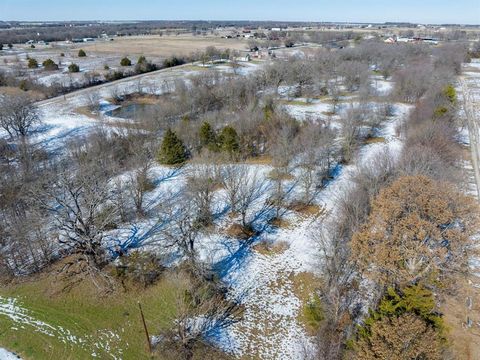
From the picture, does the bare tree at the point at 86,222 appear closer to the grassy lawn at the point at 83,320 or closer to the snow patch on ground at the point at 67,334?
the grassy lawn at the point at 83,320

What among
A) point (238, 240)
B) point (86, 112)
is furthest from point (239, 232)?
point (86, 112)

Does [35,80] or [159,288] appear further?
[35,80]

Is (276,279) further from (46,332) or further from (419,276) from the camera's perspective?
(46,332)

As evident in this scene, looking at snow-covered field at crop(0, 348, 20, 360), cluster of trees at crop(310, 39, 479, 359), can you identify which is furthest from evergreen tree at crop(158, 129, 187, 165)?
snow-covered field at crop(0, 348, 20, 360)

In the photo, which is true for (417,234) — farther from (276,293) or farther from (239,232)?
(239,232)

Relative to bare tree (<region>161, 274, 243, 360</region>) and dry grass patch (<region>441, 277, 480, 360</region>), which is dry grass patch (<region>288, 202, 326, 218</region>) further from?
dry grass patch (<region>441, 277, 480, 360</region>)

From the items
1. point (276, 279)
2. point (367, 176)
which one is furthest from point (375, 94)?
point (276, 279)

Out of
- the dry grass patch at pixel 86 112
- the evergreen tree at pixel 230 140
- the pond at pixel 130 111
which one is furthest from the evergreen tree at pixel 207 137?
the dry grass patch at pixel 86 112
